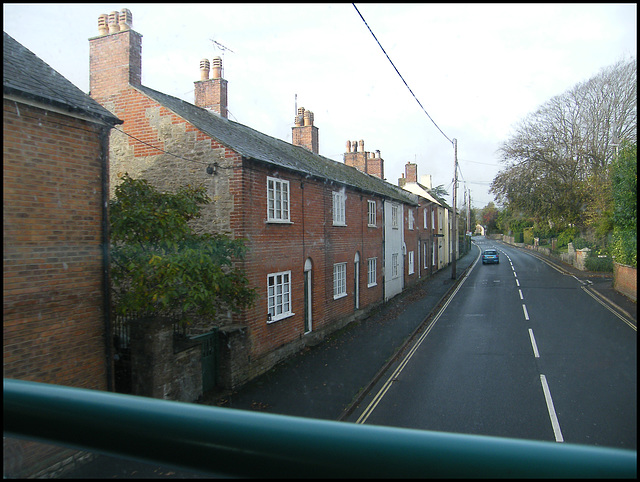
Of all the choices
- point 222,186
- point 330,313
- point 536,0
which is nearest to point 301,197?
point 222,186

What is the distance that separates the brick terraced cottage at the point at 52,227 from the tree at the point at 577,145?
16.8 feet

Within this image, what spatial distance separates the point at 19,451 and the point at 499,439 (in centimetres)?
139

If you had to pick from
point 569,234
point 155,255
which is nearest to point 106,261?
point 155,255

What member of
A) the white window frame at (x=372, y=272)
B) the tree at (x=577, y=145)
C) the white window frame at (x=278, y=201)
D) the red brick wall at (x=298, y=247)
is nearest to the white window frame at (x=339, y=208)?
the red brick wall at (x=298, y=247)

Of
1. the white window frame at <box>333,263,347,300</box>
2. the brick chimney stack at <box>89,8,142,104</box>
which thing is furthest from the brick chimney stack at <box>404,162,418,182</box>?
the brick chimney stack at <box>89,8,142,104</box>

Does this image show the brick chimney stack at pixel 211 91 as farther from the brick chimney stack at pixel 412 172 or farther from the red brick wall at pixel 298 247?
the brick chimney stack at pixel 412 172

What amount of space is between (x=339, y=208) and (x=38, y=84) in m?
10.9

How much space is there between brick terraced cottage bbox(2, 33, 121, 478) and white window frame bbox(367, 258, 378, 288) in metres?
13.5

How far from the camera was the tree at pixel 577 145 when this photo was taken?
74.7 inches

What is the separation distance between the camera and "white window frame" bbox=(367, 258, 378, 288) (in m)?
19.2

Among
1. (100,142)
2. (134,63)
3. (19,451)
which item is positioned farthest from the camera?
(134,63)

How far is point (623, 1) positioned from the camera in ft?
4.33

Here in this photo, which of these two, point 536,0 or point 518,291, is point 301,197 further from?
point 518,291

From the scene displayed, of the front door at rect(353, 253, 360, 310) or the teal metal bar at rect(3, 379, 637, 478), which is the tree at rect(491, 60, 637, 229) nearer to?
the teal metal bar at rect(3, 379, 637, 478)
